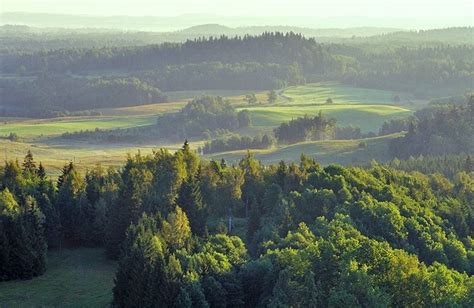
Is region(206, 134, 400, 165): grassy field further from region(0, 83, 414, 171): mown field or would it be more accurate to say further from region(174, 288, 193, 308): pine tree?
region(174, 288, 193, 308): pine tree

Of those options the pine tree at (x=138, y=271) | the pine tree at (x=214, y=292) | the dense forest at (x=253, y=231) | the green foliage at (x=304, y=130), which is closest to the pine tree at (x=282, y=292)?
the dense forest at (x=253, y=231)

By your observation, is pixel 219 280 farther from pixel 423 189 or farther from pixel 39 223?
pixel 423 189

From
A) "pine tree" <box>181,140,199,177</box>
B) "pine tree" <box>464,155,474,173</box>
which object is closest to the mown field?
"pine tree" <box>464,155,474,173</box>

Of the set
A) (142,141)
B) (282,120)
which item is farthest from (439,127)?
(142,141)

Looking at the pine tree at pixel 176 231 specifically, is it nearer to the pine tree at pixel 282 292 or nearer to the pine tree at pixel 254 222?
the pine tree at pixel 254 222

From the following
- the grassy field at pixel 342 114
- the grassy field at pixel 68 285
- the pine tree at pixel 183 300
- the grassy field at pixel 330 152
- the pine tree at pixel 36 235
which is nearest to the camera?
the pine tree at pixel 183 300

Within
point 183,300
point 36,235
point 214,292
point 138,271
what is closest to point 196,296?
point 183,300
